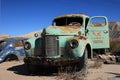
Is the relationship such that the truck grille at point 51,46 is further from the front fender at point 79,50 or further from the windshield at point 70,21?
the windshield at point 70,21

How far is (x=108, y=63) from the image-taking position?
49.3ft

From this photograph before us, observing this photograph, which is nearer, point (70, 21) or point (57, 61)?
point (57, 61)

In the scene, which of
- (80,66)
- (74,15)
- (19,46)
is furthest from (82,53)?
(19,46)

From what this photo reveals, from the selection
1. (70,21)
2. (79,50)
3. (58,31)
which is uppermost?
(70,21)

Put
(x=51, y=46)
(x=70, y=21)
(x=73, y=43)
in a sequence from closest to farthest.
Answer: (x=73, y=43) → (x=51, y=46) → (x=70, y=21)

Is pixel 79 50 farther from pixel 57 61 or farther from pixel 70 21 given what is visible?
pixel 70 21

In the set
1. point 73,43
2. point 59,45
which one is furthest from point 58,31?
point 73,43

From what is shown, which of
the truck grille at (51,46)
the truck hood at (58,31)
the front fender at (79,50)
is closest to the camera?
the front fender at (79,50)

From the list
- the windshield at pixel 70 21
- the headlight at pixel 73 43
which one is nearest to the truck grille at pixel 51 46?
the headlight at pixel 73 43

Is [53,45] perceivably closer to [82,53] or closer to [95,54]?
[82,53]

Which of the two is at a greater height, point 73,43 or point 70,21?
point 70,21

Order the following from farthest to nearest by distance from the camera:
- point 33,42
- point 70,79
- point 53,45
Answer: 1. point 33,42
2. point 53,45
3. point 70,79

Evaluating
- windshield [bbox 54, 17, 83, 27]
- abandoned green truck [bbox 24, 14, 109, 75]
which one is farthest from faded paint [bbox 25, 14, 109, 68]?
windshield [bbox 54, 17, 83, 27]

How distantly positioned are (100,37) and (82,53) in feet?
11.1
